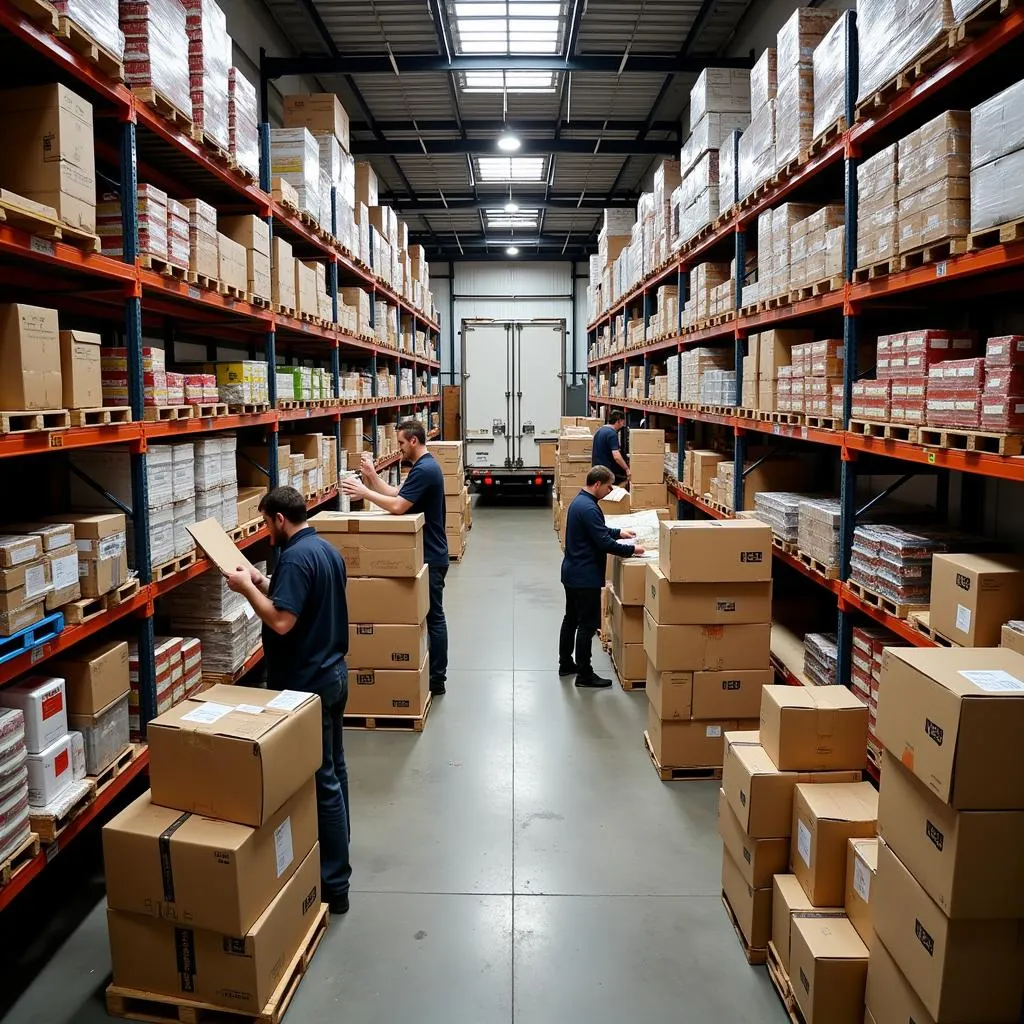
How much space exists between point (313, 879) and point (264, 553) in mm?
4760

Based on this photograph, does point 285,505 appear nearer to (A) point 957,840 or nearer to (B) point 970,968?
(A) point 957,840

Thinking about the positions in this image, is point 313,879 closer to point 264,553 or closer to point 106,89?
point 106,89

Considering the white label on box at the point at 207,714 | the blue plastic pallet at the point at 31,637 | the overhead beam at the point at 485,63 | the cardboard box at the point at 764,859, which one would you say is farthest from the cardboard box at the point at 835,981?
the overhead beam at the point at 485,63

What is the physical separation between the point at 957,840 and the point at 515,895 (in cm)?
241

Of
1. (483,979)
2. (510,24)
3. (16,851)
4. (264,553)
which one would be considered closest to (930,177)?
(483,979)

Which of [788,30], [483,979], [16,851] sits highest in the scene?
[788,30]

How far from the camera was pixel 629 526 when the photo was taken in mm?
7684

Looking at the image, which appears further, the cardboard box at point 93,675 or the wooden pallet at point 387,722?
the wooden pallet at point 387,722

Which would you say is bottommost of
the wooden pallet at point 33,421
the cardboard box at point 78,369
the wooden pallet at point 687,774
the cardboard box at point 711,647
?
the wooden pallet at point 687,774

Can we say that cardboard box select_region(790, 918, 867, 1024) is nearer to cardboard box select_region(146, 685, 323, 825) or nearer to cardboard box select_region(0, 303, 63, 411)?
cardboard box select_region(146, 685, 323, 825)

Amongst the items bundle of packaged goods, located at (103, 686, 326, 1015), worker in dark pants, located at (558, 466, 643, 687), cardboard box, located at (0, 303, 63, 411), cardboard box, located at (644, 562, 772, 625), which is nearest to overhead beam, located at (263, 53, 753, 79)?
worker in dark pants, located at (558, 466, 643, 687)

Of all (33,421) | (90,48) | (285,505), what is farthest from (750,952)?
(90,48)

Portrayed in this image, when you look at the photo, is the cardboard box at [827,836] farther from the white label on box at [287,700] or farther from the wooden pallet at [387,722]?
the wooden pallet at [387,722]

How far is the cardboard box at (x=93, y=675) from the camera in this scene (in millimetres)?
4035
